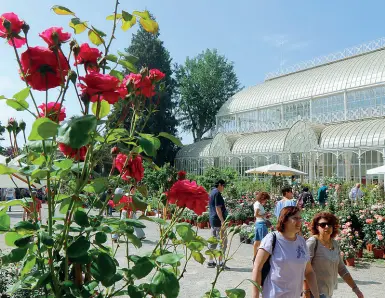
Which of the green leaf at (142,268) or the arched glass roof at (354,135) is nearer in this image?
the green leaf at (142,268)

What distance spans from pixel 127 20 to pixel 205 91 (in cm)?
4220

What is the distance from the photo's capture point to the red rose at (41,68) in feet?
3.79

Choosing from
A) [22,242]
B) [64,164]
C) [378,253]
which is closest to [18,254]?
[22,242]

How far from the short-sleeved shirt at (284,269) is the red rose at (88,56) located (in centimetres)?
217

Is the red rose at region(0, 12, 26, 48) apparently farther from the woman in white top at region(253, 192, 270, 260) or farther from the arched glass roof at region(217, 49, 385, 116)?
the arched glass roof at region(217, 49, 385, 116)

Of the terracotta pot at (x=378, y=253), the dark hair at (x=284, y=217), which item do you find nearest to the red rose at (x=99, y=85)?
the dark hair at (x=284, y=217)

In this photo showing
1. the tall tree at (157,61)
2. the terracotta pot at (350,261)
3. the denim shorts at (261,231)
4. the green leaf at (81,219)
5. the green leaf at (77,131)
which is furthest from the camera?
the tall tree at (157,61)

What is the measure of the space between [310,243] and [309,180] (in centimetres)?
1767

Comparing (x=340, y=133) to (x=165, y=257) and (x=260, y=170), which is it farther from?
(x=165, y=257)

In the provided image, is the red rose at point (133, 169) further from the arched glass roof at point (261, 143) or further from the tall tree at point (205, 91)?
the tall tree at point (205, 91)

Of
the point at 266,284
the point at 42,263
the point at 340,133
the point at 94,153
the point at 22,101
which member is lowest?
the point at 266,284

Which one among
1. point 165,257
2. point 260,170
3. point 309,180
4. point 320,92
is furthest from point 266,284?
point 320,92

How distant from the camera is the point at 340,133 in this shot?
2095 centimetres

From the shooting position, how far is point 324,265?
11.2ft
